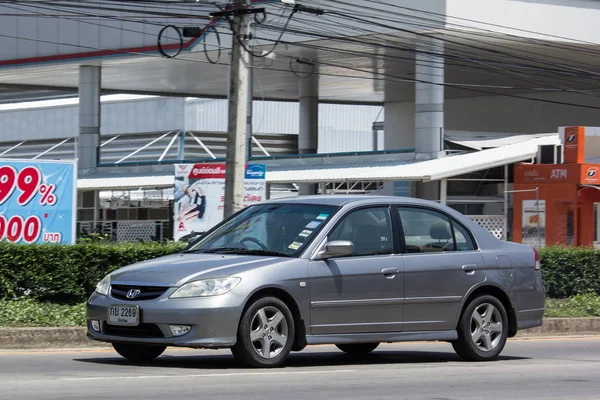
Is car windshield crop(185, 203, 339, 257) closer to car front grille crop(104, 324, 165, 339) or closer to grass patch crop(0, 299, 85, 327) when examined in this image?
car front grille crop(104, 324, 165, 339)

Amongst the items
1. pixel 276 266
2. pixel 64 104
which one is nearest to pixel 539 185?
pixel 276 266

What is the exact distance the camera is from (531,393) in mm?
9312

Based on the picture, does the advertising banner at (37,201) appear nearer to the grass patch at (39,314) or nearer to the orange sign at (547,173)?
the grass patch at (39,314)

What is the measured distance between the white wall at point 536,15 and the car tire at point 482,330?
2355cm

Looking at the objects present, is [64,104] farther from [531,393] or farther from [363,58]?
[531,393]

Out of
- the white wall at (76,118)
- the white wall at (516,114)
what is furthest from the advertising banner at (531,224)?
the white wall at (76,118)

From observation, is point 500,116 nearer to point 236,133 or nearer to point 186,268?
point 236,133

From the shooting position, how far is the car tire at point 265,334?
32.8 feet

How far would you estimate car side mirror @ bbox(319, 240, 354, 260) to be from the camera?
10.4 metres

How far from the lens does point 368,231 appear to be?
1120 centimetres

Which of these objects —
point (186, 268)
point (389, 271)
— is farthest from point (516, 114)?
point (186, 268)

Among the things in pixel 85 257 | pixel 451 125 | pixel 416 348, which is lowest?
pixel 416 348

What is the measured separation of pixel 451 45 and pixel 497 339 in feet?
84.8

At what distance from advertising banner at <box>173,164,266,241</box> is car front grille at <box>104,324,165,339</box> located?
11.2 metres
